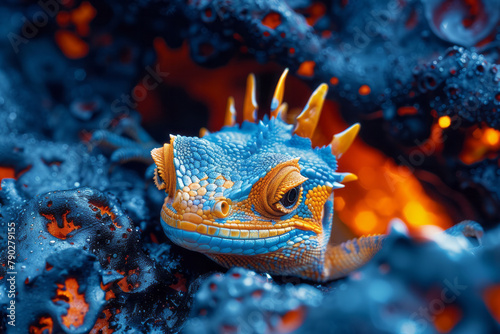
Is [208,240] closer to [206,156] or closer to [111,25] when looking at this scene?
[206,156]

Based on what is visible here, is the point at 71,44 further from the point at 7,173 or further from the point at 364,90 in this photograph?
the point at 364,90

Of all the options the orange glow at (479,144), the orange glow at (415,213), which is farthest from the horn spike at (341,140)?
the orange glow at (415,213)

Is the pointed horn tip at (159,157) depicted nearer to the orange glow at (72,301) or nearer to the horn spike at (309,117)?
the orange glow at (72,301)

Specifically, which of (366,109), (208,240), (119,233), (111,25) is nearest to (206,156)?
(208,240)

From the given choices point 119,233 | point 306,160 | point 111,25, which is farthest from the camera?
point 111,25

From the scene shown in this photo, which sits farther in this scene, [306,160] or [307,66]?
[307,66]

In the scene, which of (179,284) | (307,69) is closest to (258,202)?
(179,284)

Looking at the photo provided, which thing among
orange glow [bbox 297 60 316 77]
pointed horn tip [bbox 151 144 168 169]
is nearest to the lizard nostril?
pointed horn tip [bbox 151 144 168 169]

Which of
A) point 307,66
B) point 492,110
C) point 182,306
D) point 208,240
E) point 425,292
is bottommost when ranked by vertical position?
point 182,306
